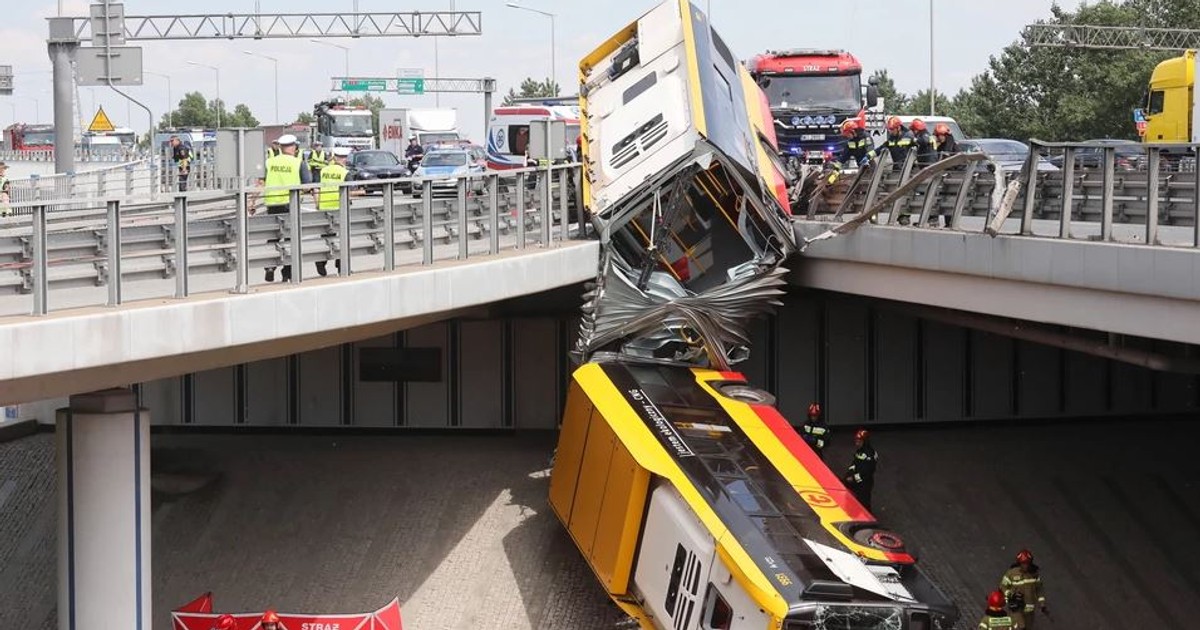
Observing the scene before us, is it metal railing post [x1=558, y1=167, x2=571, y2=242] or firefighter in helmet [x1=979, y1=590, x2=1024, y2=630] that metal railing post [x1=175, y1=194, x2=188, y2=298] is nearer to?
metal railing post [x1=558, y1=167, x2=571, y2=242]

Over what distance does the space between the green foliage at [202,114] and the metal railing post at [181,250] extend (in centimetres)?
11150

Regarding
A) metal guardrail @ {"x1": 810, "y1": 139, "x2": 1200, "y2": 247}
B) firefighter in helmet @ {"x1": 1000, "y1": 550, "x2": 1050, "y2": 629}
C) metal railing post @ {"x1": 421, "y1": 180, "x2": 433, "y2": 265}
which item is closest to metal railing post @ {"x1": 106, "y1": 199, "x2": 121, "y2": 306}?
metal railing post @ {"x1": 421, "y1": 180, "x2": 433, "y2": 265}

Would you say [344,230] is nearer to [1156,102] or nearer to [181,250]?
[181,250]

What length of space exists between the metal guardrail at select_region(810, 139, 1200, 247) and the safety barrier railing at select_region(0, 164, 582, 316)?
4.43 meters

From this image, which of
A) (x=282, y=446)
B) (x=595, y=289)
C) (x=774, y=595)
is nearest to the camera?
(x=774, y=595)

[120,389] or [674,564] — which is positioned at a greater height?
[120,389]

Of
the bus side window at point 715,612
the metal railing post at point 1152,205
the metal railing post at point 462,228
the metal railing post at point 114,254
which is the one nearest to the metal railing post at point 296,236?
the metal railing post at point 114,254

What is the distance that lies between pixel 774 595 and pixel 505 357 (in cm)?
1243

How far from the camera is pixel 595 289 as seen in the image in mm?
19938

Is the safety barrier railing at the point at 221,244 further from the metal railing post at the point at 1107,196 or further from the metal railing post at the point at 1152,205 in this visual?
the metal railing post at the point at 1152,205

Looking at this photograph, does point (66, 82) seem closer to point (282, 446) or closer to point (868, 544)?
point (282, 446)

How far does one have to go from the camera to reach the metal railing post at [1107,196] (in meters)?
15.8

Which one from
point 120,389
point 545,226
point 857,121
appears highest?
point 857,121

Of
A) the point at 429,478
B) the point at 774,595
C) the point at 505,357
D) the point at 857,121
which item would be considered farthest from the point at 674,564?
the point at 857,121
